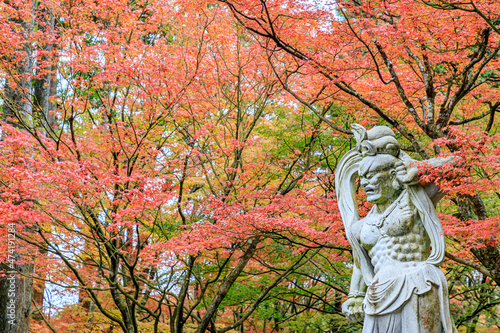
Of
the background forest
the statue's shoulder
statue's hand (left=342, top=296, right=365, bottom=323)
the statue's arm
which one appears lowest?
statue's hand (left=342, top=296, right=365, bottom=323)

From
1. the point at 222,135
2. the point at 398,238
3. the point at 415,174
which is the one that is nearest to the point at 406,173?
the point at 415,174

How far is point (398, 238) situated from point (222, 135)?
7.07m

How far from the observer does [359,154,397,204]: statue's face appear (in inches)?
152

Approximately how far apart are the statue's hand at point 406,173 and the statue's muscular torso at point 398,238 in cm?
14

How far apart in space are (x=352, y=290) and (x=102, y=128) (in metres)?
6.21

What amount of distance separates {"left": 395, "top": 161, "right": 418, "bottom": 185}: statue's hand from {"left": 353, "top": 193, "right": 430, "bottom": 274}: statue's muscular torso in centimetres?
14

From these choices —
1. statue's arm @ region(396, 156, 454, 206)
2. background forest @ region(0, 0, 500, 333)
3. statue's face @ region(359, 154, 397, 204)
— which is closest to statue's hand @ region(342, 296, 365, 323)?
statue's face @ region(359, 154, 397, 204)

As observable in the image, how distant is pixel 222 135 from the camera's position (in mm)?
10422

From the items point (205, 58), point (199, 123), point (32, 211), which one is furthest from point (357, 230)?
point (205, 58)

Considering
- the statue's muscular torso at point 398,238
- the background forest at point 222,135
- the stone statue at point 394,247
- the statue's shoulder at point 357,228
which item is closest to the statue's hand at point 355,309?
the stone statue at point 394,247

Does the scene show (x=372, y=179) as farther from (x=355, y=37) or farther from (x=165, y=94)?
(x=165, y=94)

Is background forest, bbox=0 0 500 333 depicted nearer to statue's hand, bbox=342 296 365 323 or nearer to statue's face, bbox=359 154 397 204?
statue's face, bbox=359 154 397 204

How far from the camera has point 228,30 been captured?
31.8 feet

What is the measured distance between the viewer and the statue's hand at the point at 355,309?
12.7ft
